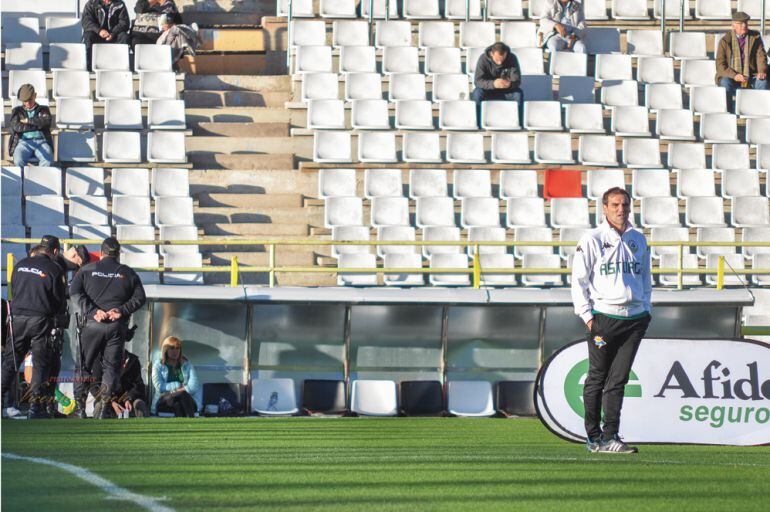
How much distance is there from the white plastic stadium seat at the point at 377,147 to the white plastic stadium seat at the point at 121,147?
307 cm

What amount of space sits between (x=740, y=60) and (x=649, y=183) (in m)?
3.21

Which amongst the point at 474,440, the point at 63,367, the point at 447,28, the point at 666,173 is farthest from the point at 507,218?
the point at 474,440

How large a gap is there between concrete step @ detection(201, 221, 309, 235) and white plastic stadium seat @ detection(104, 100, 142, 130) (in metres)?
2.10

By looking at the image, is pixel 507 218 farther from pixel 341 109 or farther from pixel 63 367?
pixel 63 367

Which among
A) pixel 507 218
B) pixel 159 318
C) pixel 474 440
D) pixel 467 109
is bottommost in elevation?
pixel 474 440

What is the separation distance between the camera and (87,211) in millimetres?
18516

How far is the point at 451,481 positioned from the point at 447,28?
50.7 ft

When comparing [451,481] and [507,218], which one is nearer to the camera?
[451,481]

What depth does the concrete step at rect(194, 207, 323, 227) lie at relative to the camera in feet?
63.2

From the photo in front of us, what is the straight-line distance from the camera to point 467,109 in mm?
20344

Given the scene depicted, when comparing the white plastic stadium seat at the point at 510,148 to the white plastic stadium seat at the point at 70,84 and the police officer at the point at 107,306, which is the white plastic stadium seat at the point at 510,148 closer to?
the white plastic stadium seat at the point at 70,84

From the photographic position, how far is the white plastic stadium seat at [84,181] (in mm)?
18922

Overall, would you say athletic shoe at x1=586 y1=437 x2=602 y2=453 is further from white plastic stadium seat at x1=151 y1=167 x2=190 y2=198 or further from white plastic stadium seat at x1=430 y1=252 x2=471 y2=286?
white plastic stadium seat at x1=151 y1=167 x2=190 y2=198

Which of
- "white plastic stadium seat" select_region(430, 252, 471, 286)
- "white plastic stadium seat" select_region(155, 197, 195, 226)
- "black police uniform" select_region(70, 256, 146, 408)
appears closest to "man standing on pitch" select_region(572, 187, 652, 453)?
"black police uniform" select_region(70, 256, 146, 408)
